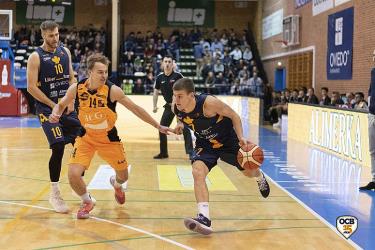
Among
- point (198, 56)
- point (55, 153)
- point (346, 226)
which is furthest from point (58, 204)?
point (198, 56)

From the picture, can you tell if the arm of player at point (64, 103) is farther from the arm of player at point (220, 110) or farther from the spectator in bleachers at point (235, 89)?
the spectator in bleachers at point (235, 89)

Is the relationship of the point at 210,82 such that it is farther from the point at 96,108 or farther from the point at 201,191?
the point at 201,191

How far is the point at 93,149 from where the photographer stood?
6.24 meters

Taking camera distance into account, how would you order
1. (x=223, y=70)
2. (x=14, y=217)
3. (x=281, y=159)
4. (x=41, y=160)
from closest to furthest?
1. (x=14, y=217)
2. (x=41, y=160)
3. (x=281, y=159)
4. (x=223, y=70)

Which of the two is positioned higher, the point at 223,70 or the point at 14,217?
the point at 223,70

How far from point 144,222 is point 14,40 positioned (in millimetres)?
27871

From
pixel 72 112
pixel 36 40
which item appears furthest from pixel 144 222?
pixel 36 40

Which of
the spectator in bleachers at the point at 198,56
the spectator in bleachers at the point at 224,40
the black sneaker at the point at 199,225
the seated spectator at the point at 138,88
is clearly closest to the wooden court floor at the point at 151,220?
the black sneaker at the point at 199,225

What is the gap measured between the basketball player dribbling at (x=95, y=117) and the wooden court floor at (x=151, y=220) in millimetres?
483

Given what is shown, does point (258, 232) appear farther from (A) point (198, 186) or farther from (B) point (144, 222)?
(B) point (144, 222)

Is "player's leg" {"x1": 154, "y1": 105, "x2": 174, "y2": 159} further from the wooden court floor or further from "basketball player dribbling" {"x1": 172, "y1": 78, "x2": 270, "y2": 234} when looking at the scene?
"basketball player dribbling" {"x1": 172, "y1": 78, "x2": 270, "y2": 234}

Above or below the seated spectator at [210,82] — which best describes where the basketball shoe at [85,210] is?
below

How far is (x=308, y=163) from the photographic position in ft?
36.2

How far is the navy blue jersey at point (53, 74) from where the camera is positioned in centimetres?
661
